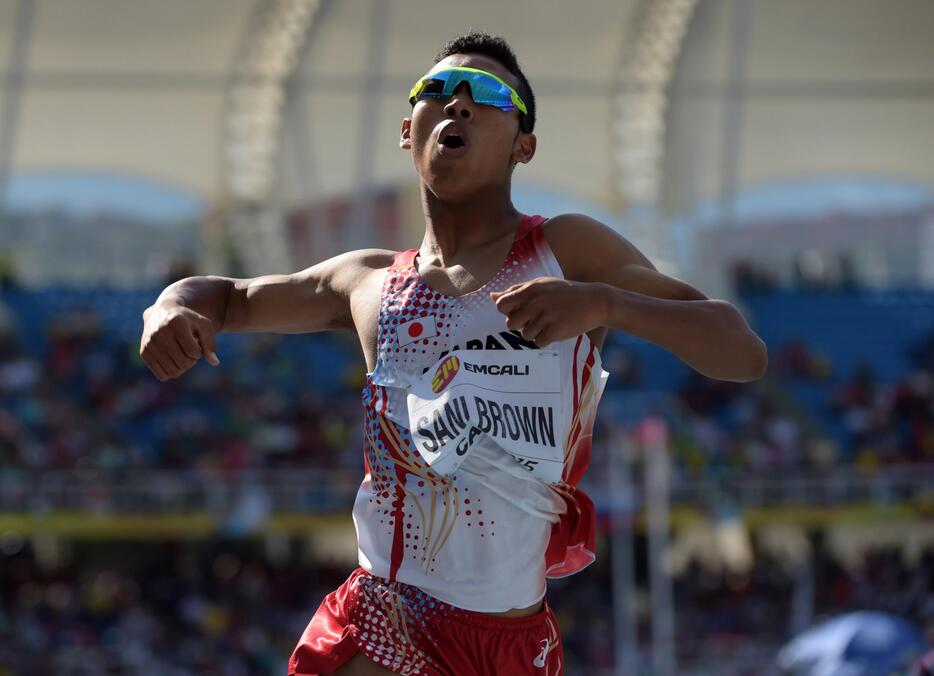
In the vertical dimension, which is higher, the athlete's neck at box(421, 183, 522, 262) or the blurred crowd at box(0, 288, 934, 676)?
the athlete's neck at box(421, 183, 522, 262)

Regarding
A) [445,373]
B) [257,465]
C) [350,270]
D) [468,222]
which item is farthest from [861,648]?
[257,465]

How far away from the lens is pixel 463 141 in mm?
3393

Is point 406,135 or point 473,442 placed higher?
point 406,135

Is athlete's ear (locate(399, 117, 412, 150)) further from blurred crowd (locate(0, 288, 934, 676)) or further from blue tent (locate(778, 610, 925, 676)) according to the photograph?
blurred crowd (locate(0, 288, 934, 676))

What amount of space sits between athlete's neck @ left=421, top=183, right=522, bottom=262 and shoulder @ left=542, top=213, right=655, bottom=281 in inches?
5.8

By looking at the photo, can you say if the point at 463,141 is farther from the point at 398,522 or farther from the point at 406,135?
the point at 398,522

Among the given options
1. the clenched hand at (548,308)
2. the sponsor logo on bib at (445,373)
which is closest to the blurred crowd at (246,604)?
the sponsor logo on bib at (445,373)

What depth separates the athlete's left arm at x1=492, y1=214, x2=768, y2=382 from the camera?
9.49 feet

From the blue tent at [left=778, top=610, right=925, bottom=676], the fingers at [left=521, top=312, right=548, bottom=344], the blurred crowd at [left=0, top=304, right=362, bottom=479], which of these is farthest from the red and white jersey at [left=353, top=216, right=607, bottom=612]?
the blurred crowd at [left=0, top=304, right=362, bottom=479]

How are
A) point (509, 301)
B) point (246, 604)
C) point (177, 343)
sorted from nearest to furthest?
point (509, 301) → point (177, 343) → point (246, 604)

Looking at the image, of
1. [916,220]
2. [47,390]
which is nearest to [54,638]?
[47,390]

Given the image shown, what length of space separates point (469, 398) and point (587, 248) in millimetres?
446

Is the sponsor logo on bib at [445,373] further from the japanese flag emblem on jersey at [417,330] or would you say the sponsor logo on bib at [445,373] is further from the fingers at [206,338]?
the fingers at [206,338]

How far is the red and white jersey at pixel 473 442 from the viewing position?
3.27 m
